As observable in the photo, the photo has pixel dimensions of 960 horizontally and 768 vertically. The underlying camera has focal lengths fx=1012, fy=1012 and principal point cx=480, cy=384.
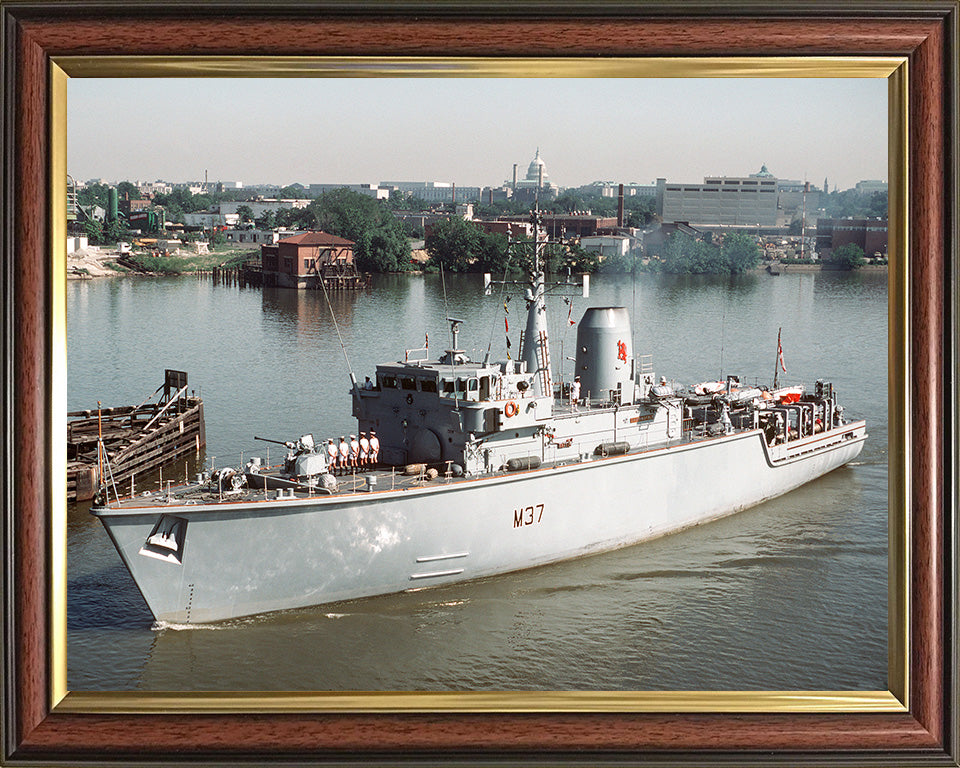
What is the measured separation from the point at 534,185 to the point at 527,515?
7768 millimetres

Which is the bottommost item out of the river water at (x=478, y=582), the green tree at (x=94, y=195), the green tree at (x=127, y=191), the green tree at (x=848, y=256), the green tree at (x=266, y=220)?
the river water at (x=478, y=582)

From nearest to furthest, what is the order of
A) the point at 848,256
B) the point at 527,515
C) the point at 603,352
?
the point at 848,256
the point at 527,515
the point at 603,352

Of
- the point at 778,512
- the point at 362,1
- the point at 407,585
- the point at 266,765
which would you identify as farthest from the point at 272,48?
the point at 778,512

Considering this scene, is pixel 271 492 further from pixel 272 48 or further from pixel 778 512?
pixel 778 512

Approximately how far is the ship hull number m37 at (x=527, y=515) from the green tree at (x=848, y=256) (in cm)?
806

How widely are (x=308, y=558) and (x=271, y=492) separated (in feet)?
4.16

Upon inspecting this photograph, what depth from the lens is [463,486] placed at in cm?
1750

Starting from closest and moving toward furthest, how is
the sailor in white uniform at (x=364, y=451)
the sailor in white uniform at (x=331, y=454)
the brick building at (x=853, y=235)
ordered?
the brick building at (x=853, y=235) → the sailor in white uniform at (x=331, y=454) → the sailor in white uniform at (x=364, y=451)

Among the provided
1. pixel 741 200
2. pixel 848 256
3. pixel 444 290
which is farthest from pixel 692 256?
pixel 848 256

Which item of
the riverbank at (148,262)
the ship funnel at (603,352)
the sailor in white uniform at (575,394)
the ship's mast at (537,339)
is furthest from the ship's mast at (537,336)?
the riverbank at (148,262)

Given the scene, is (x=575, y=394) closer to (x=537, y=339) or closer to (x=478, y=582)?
(x=537, y=339)

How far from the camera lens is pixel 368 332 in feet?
62.6

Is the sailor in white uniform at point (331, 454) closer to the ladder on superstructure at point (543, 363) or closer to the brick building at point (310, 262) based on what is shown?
the brick building at point (310, 262)

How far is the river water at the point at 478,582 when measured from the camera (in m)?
13.2
